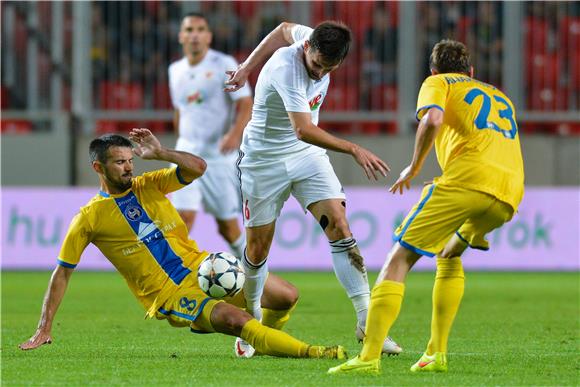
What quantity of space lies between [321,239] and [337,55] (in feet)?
25.9

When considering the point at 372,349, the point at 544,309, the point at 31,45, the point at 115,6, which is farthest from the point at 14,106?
the point at 372,349

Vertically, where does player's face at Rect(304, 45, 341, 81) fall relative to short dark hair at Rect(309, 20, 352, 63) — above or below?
below

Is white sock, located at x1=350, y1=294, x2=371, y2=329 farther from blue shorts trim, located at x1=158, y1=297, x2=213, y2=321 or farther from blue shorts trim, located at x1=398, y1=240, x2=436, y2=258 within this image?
blue shorts trim, located at x1=398, y1=240, x2=436, y2=258

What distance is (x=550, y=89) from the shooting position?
16188mm

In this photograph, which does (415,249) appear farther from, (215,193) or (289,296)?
(215,193)

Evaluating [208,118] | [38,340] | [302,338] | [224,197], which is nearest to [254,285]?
[302,338]

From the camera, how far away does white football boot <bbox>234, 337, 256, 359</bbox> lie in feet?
21.3

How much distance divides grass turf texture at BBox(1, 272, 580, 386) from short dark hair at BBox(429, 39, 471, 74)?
1.57 metres

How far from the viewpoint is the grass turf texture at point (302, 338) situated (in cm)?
558

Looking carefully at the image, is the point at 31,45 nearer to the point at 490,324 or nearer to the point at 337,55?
the point at 490,324

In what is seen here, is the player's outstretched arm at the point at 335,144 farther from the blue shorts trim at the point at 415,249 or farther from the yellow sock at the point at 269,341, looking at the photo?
the yellow sock at the point at 269,341

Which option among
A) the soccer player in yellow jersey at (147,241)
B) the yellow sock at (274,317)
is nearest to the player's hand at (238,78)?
the soccer player in yellow jersey at (147,241)

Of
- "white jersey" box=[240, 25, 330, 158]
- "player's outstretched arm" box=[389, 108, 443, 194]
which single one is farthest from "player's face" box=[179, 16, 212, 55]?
"player's outstretched arm" box=[389, 108, 443, 194]

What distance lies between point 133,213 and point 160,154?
0.49m
